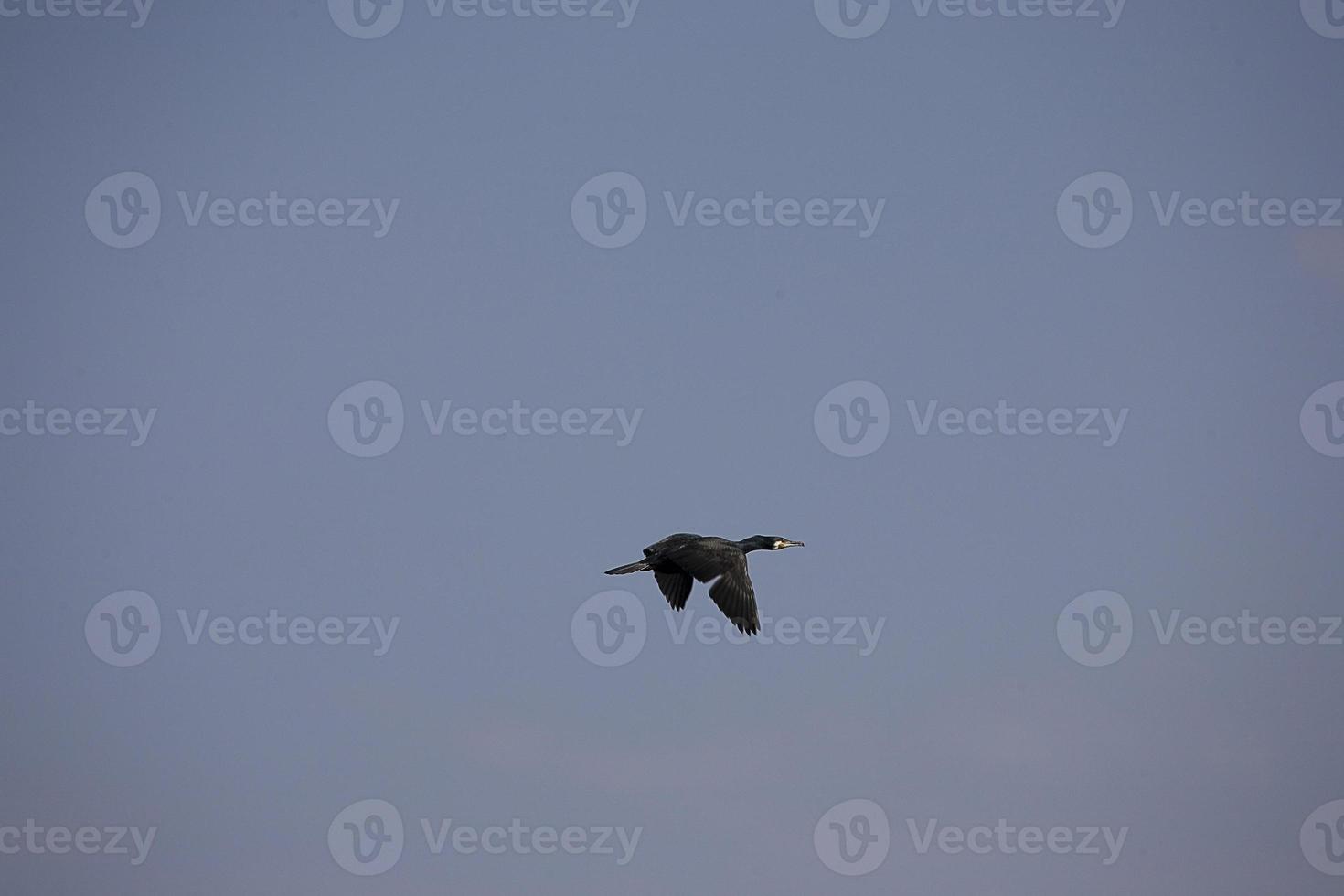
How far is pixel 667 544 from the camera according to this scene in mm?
49500

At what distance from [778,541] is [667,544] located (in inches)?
148

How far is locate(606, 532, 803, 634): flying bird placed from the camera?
160ft

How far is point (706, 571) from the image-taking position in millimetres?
49125

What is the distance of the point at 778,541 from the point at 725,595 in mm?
3676

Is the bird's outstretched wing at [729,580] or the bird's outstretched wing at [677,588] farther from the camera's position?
the bird's outstretched wing at [677,588]

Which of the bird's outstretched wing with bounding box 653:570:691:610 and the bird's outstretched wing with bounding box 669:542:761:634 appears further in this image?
the bird's outstretched wing with bounding box 653:570:691:610

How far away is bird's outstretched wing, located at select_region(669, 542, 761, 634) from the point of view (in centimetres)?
4853

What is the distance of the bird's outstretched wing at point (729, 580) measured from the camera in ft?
159

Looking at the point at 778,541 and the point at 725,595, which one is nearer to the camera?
the point at 725,595

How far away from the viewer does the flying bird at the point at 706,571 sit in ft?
A: 160

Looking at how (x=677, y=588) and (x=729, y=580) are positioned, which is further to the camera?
(x=677, y=588)

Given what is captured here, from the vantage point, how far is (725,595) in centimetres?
4878

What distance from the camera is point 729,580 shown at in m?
49.1

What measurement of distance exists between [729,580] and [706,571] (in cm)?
59
